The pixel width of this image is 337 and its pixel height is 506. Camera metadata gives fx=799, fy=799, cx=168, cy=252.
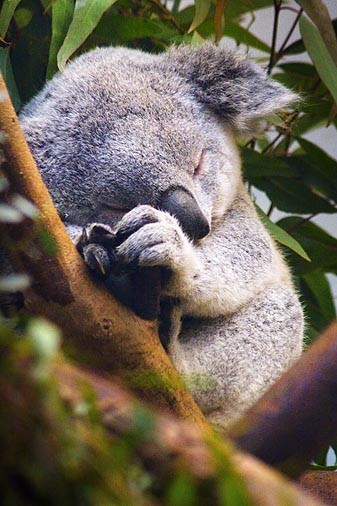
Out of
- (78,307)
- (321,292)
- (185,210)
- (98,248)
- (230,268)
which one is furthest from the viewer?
(321,292)

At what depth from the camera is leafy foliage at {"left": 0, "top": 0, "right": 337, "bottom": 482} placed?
2391 millimetres

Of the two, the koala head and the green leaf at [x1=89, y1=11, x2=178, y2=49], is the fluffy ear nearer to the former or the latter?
the koala head

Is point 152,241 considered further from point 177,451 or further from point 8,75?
point 8,75

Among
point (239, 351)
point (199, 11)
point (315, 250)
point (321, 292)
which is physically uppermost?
point (199, 11)

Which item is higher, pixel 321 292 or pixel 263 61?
pixel 263 61

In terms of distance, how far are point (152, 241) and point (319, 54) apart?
1.30 m

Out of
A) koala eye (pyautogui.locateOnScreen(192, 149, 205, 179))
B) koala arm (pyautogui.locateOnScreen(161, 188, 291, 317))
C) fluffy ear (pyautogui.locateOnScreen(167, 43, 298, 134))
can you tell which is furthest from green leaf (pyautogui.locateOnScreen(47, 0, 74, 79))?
koala arm (pyautogui.locateOnScreen(161, 188, 291, 317))

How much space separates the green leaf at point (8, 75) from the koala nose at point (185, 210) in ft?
2.56

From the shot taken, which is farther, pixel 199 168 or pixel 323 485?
pixel 199 168

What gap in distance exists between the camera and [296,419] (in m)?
0.99

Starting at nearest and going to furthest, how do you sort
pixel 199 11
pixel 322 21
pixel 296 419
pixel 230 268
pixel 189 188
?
pixel 296 419
pixel 189 188
pixel 230 268
pixel 199 11
pixel 322 21

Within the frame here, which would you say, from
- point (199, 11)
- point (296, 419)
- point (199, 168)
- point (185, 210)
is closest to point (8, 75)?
point (199, 11)

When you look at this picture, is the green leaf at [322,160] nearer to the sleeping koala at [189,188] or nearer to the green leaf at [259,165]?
the green leaf at [259,165]

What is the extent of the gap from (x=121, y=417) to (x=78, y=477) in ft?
0.27
